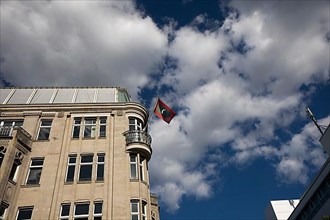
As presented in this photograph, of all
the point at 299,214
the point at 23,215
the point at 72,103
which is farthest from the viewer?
the point at 299,214

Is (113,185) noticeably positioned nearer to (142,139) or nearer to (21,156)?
(142,139)

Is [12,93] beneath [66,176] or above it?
above

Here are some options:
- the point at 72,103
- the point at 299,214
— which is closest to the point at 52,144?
the point at 72,103

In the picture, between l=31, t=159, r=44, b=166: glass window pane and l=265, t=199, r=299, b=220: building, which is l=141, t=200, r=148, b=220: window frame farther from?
l=265, t=199, r=299, b=220: building

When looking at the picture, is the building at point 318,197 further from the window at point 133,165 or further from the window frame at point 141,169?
the window at point 133,165

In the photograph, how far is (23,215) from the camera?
819 inches

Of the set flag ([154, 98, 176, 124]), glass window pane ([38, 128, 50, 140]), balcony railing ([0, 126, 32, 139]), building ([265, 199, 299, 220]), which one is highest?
building ([265, 199, 299, 220])

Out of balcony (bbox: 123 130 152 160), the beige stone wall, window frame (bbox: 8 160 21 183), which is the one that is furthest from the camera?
balcony (bbox: 123 130 152 160)

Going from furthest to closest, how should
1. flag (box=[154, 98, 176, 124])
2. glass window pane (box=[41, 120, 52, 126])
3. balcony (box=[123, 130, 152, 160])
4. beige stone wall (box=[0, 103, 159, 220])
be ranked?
glass window pane (box=[41, 120, 52, 126]) → flag (box=[154, 98, 176, 124]) → balcony (box=[123, 130, 152, 160]) → beige stone wall (box=[0, 103, 159, 220])

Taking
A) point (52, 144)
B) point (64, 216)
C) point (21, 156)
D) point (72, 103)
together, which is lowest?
point (64, 216)

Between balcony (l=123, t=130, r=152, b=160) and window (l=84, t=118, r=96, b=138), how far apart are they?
9.95ft

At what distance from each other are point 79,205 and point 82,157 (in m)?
4.22

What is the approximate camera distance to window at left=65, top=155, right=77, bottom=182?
903 inches

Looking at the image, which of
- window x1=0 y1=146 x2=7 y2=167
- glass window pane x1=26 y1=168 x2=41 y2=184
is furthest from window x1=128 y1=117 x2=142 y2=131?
window x1=0 y1=146 x2=7 y2=167
